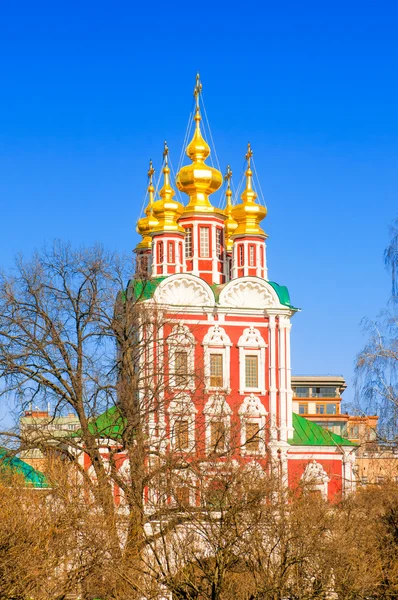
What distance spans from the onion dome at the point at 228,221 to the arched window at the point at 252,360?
254 inches

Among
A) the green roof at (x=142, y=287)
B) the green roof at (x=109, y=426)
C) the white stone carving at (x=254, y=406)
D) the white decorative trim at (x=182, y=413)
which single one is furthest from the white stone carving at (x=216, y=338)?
the green roof at (x=109, y=426)

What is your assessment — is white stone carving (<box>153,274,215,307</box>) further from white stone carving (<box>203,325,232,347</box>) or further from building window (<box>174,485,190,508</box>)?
building window (<box>174,485,190,508</box>)

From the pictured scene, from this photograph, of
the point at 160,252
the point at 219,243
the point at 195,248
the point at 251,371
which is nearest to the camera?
the point at 251,371

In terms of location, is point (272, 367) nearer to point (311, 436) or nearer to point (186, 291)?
point (311, 436)

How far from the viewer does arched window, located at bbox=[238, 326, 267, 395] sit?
4800 centimetres

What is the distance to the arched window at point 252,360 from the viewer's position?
157ft

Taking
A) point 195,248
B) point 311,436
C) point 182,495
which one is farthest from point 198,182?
point 182,495

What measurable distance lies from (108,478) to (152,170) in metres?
34.4

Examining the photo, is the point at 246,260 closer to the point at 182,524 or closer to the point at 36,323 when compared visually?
the point at 36,323

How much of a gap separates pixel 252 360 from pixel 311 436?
388 centimetres

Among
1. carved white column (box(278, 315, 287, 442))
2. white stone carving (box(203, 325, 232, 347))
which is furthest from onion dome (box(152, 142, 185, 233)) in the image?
carved white column (box(278, 315, 287, 442))

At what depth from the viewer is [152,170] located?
59.7m

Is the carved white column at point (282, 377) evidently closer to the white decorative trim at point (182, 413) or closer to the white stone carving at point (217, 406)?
the white stone carving at point (217, 406)

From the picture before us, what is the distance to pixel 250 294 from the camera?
1919 inches
